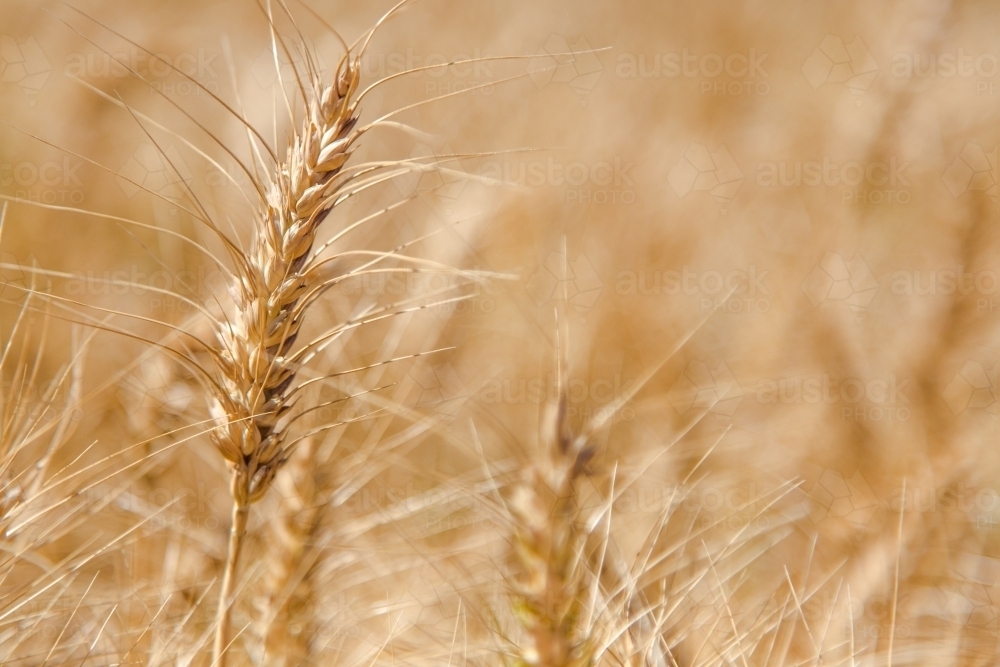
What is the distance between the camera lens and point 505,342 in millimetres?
2393

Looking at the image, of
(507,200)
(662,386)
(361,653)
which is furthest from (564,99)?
(361,653)

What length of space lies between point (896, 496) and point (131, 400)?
178 centimetres

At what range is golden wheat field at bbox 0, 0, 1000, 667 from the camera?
92 cm

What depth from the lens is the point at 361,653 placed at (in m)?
1.26

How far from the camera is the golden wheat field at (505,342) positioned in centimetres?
92
